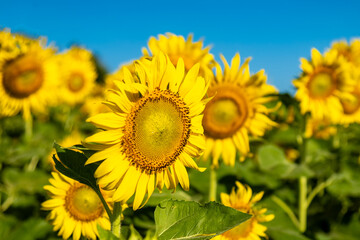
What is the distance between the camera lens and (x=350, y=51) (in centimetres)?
514

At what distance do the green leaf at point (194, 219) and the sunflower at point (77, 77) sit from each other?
5628 millimetres

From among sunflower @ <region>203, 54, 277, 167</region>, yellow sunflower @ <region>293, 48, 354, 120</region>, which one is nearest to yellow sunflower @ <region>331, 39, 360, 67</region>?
yellow sunflower @ <region>293, 48, 354, 120</region>

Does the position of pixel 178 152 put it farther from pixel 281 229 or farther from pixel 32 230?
pixel 32 230

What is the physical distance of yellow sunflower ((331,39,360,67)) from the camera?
502 centimetres

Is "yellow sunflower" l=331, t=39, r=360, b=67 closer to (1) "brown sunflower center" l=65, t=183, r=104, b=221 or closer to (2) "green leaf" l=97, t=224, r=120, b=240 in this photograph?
(1) "brown sunflower center" l=65, t=183, r=104, b=221

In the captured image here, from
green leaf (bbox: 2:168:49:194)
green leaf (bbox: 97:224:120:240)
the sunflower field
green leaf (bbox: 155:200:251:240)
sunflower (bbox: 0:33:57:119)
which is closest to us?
green leaf (bbox: 97:224:120:240)

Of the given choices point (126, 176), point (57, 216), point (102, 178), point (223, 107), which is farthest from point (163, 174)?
point (223, 107)

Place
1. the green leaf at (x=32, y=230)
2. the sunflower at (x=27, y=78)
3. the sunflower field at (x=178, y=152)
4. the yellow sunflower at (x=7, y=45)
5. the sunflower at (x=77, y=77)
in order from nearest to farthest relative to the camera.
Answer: the sunflower field at (x=178, y=152)
the green leaf at (x=32, y=230)
the yellow sunflower at (x=7, y=45)
the sunflower at (x=27, y=78)
the sunflower at (x=77, y=77)

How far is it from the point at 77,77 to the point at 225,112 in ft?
15.6

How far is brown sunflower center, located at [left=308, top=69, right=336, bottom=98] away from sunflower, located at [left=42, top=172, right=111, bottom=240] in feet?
8.29

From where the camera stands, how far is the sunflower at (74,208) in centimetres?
219

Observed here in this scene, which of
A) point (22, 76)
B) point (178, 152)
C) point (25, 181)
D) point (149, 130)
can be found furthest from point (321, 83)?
point (22, 76)

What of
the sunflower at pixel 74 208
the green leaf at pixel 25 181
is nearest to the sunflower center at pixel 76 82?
the green leaf at pixel 25 181

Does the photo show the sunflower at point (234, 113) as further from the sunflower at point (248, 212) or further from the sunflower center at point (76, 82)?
the sunflower center at point (76, 82)
